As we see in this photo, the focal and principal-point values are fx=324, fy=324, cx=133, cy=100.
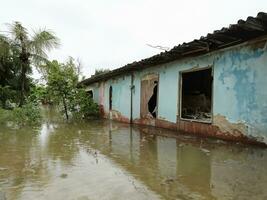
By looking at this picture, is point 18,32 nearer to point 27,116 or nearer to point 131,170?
point 27,116

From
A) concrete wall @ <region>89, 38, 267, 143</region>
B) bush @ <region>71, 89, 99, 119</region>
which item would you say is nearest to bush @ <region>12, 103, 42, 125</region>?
bush @ <region>71, 89, 99, 119</region>

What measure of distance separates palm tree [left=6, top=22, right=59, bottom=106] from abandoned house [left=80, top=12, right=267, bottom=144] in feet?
20.9

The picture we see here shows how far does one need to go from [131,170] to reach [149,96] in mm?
8306

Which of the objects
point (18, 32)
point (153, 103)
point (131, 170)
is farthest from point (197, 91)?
point (18, 32)

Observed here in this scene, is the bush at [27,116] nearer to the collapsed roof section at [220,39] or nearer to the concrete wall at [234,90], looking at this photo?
the collapsed roof section at [220,39]

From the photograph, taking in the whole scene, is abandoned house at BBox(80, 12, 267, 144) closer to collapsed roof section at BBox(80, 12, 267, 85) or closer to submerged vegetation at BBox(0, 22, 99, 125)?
collapsed roof section at BBox(80, 12, 267, 85)

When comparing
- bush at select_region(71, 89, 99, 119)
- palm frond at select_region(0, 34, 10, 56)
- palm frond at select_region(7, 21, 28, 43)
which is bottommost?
bush at select_region(71, 89, 99, 119)

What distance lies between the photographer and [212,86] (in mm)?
9938

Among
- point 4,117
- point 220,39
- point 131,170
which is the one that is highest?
point 220,39

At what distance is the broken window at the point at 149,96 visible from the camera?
13820 mm

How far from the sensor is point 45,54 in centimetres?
2052

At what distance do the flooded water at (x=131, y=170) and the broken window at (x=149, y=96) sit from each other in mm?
4606

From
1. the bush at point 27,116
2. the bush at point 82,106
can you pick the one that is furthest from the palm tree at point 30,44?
the bush at point 27,116

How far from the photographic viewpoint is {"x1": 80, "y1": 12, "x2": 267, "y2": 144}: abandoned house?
7953 mm
